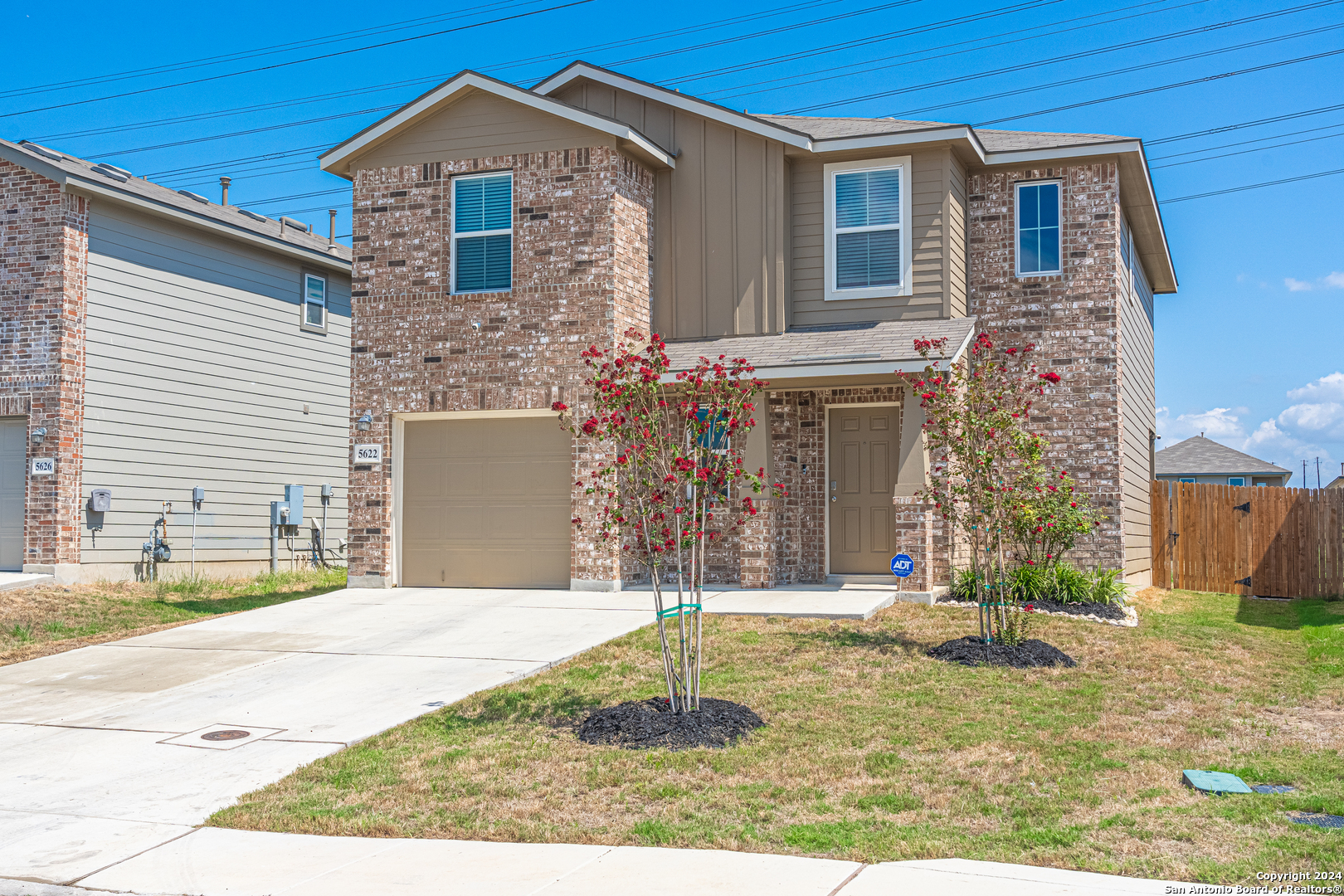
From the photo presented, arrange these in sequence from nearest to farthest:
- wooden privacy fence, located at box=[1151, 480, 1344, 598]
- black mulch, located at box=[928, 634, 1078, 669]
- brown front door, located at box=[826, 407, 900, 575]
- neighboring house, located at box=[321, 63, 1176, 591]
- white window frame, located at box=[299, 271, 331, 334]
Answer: black mulch, located at box=[928, 634, 1078, 669] → neighboring house, located at box=[321, 63, 1176, 591] → brown front door, located at box=[826, 407, 900, 575] → wooden privacy fence, located at box=[1151, 480, 1344, 598] → white window frame, located at box=[299, 271, 331, 334]

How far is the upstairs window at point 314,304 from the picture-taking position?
20547 millimetres

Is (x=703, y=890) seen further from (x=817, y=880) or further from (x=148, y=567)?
(x=148, y=567)

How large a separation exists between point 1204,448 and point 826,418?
1201 inches

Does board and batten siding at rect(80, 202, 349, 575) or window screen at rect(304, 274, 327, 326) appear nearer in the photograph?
board and batten siding at rect(80, 202, 349, 575)

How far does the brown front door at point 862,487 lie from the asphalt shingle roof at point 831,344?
3.35ft

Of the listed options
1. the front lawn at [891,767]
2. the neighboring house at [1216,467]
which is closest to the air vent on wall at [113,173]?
the front lawn at [891,767]

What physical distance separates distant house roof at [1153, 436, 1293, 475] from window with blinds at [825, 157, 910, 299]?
25884 millimetres

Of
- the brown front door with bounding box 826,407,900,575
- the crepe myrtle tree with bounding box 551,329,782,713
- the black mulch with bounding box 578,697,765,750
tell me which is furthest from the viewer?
the brown front door with bounding box 826,407,900,575

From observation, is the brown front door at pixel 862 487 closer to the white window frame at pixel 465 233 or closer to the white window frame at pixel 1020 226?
the white window frame at pixel 1020 226

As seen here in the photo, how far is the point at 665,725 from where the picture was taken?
290 inches

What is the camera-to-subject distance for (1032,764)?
21.8ft

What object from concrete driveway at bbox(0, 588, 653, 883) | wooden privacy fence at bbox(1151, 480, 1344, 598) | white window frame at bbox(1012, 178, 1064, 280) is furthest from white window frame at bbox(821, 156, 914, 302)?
wooden privacy fence at bbox(1151, 480, 1344, 598)

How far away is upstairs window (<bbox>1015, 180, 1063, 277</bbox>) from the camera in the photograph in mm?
14992

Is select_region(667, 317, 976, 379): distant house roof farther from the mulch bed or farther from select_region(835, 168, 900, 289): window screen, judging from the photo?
the mulch bed
